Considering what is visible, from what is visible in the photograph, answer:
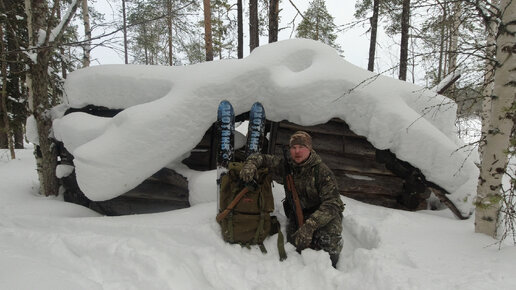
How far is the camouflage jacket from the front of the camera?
3.18m

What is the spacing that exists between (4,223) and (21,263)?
1.70 metres

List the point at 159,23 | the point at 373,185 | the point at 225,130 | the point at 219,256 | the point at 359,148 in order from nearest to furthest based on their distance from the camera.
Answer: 1. the point at 219,256
2. the point at 225,130
3. the point at 373,185
4. the point at 359,148
5. the point at 159,23

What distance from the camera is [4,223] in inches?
138

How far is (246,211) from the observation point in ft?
11.4

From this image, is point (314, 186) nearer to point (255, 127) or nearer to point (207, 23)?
point (255, 127)

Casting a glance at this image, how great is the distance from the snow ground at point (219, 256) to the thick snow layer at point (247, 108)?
2.59 feet

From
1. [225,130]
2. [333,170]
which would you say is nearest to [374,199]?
[333,170]

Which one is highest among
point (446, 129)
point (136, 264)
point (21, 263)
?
point (446, 129)

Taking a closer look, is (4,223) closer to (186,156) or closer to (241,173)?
(186,156)

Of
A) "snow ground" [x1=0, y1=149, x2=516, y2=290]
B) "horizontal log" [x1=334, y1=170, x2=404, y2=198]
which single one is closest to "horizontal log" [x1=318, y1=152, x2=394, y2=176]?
"horizontal log" [x1=334, y1=170, x2=404, y2=198]

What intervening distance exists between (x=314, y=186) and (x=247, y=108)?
77.7 inches

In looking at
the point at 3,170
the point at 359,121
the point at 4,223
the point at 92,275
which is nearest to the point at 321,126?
the point at 359,121

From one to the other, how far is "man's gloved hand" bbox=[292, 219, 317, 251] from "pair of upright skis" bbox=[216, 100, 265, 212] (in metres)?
1.53

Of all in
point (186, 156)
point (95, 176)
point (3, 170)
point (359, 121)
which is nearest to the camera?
point (95, 176)
